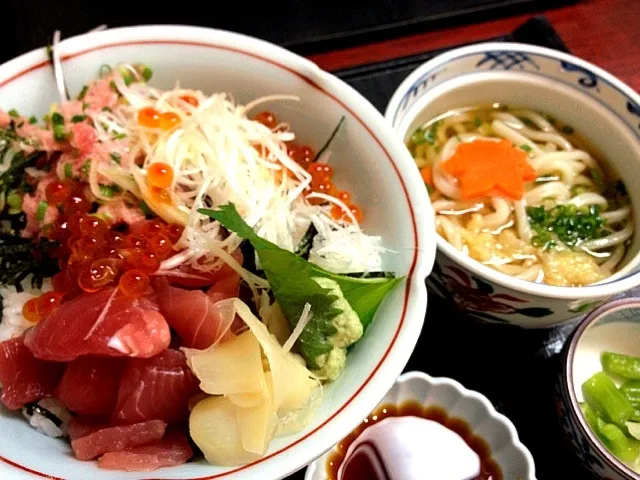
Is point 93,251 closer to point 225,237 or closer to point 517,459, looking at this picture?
point 225,237

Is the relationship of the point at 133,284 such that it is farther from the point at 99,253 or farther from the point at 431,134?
the point at 431,134

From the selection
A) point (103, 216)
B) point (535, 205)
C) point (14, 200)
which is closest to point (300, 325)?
point (103, 216)

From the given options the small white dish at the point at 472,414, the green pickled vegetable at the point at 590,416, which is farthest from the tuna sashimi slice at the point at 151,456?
the green pickled vegetable at the point at 590,416

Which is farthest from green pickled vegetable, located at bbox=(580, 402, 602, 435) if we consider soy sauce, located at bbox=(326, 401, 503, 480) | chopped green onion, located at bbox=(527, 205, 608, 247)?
chopped green onion, located at bbox=(527, 205, 608, 247)

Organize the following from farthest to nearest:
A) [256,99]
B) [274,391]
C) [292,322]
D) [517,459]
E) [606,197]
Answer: [606,197]
[256,99]
[517,459]
[292,322]
[274,391]

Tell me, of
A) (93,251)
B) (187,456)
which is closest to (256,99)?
(93,251)
